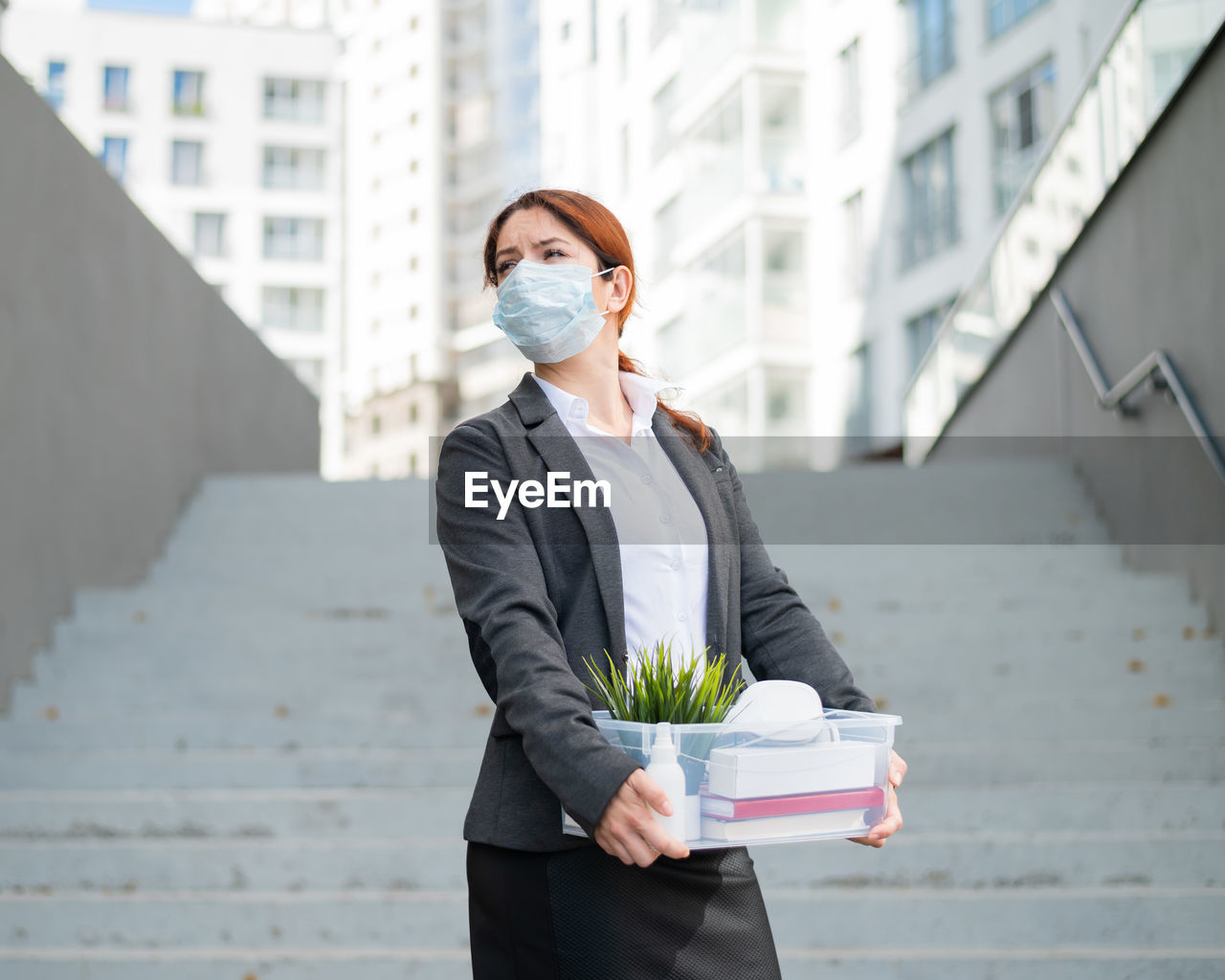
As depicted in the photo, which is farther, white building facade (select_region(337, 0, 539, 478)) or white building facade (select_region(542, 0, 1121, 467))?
white building facade (select_region(337, 0, 539, 478))

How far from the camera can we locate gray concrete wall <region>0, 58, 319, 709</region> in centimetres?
538

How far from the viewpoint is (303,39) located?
4384cm

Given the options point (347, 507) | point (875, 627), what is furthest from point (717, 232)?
point (875, 627)

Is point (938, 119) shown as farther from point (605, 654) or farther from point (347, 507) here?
point (605, 654)

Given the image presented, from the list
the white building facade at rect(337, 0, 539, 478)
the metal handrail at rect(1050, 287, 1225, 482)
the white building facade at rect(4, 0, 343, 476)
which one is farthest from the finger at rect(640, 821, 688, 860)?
the white building facade at rect(337, 0, 539, 478)

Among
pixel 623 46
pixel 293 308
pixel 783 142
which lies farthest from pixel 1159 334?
pixel 293 308

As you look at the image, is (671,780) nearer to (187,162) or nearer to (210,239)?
(187,162)

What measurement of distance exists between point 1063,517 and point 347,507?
4.13 meters

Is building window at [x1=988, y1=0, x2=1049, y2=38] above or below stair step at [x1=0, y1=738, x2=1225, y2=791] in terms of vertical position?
above

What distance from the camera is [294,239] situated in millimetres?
43688

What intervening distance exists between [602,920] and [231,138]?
44766mm

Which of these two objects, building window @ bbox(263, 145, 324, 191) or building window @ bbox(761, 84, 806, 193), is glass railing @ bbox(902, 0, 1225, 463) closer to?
building window @ bbox(761, 84, 806, 193)

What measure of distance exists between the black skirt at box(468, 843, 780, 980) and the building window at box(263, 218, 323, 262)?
144 feet

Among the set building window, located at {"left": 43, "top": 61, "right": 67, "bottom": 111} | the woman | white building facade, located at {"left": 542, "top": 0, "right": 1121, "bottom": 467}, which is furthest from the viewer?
building window, located at {"left": 43, "top": 61, "right": 67, "bottom": 111}
